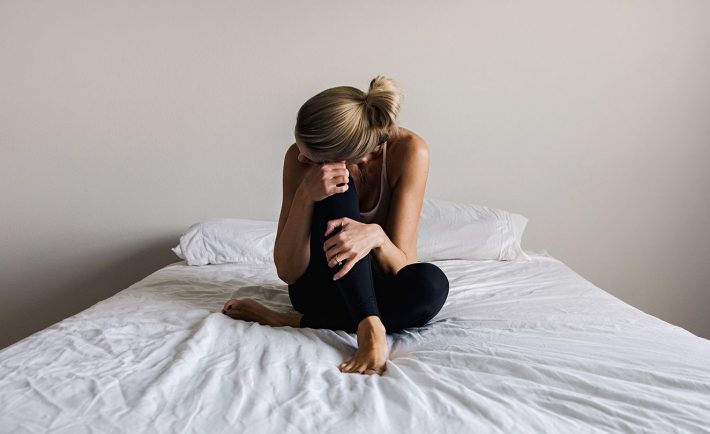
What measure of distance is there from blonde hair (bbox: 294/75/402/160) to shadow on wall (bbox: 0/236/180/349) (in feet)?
4.45

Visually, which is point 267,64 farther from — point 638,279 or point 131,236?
point 638,279

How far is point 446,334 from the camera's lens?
1343mm

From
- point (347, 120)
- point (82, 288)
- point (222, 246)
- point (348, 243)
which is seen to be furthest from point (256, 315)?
point (82, 288)

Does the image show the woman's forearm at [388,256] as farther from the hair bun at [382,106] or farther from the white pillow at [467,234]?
the white pillow at [467,234]

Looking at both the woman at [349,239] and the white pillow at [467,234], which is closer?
the woman at [349,239]

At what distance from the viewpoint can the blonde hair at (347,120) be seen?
124cm

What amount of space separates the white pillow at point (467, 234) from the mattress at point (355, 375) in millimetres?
476

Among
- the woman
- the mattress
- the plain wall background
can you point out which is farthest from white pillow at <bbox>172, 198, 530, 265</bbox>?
the woman

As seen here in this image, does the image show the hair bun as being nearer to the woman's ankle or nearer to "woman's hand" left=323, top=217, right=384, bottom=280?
"woman's hand" left=323, top=217, right=384, bottom=280

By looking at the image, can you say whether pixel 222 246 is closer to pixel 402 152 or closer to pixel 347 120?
pixel 402 152

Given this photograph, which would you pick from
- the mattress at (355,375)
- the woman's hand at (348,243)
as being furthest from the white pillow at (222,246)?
the woman's hand at (348,243)

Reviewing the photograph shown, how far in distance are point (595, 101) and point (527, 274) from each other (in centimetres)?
86

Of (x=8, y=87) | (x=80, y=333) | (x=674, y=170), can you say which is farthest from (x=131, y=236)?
(x=674, y=170)

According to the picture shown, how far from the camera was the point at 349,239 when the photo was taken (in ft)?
4.10
